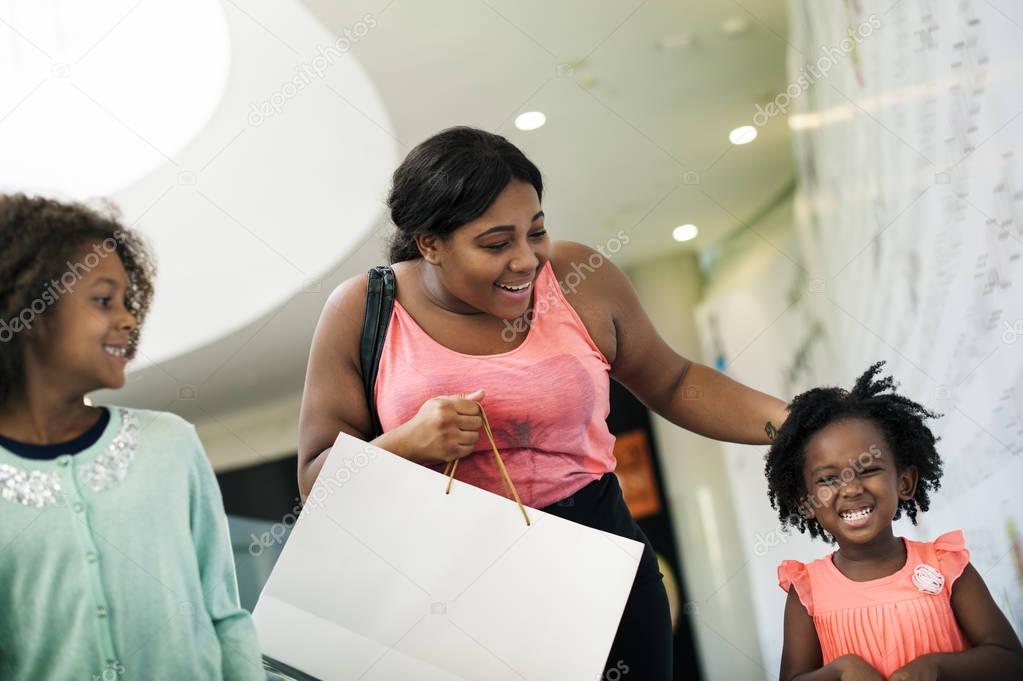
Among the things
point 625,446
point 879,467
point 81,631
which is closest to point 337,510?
point 81,631

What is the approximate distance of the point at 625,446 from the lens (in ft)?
16.8

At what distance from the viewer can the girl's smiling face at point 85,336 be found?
98 centimetres

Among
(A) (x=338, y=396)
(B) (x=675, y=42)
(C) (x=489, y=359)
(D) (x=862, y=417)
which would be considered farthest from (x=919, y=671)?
(B) (x=675, y=42)

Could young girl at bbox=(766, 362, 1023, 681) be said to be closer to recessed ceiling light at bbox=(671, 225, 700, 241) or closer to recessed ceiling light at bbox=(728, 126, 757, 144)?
recessed ceiling light at bbox=(728, 126, 757, 144)

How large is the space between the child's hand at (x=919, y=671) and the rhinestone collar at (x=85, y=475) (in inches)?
33.9

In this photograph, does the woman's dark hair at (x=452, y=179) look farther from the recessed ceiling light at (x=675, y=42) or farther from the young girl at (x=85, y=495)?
the recessed ceiling light at (x=675, y=42)

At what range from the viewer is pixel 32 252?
0.98 metres

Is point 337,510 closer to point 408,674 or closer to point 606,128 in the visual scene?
point 408,674

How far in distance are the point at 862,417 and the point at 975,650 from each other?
0.98 ft

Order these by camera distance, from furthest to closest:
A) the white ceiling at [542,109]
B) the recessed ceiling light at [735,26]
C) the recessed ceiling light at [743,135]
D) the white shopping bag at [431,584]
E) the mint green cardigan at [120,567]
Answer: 1. the recessed ceiling light at [743,135]
2. the recessed ceiling light at [735,26]
3. the white ceiling at [542,109]
4. the white shopping bag at [431,584]
5. the mint green cardigan at [120,567]

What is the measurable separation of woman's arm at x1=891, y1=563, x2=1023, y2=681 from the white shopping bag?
1.17 feet

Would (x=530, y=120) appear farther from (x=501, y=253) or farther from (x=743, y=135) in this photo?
(x=501, y=253)

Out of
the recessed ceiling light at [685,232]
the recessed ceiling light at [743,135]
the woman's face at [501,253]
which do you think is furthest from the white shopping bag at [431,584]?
the recessed ceiling light at [685,232]

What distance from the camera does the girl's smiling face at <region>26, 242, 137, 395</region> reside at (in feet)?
3.20
